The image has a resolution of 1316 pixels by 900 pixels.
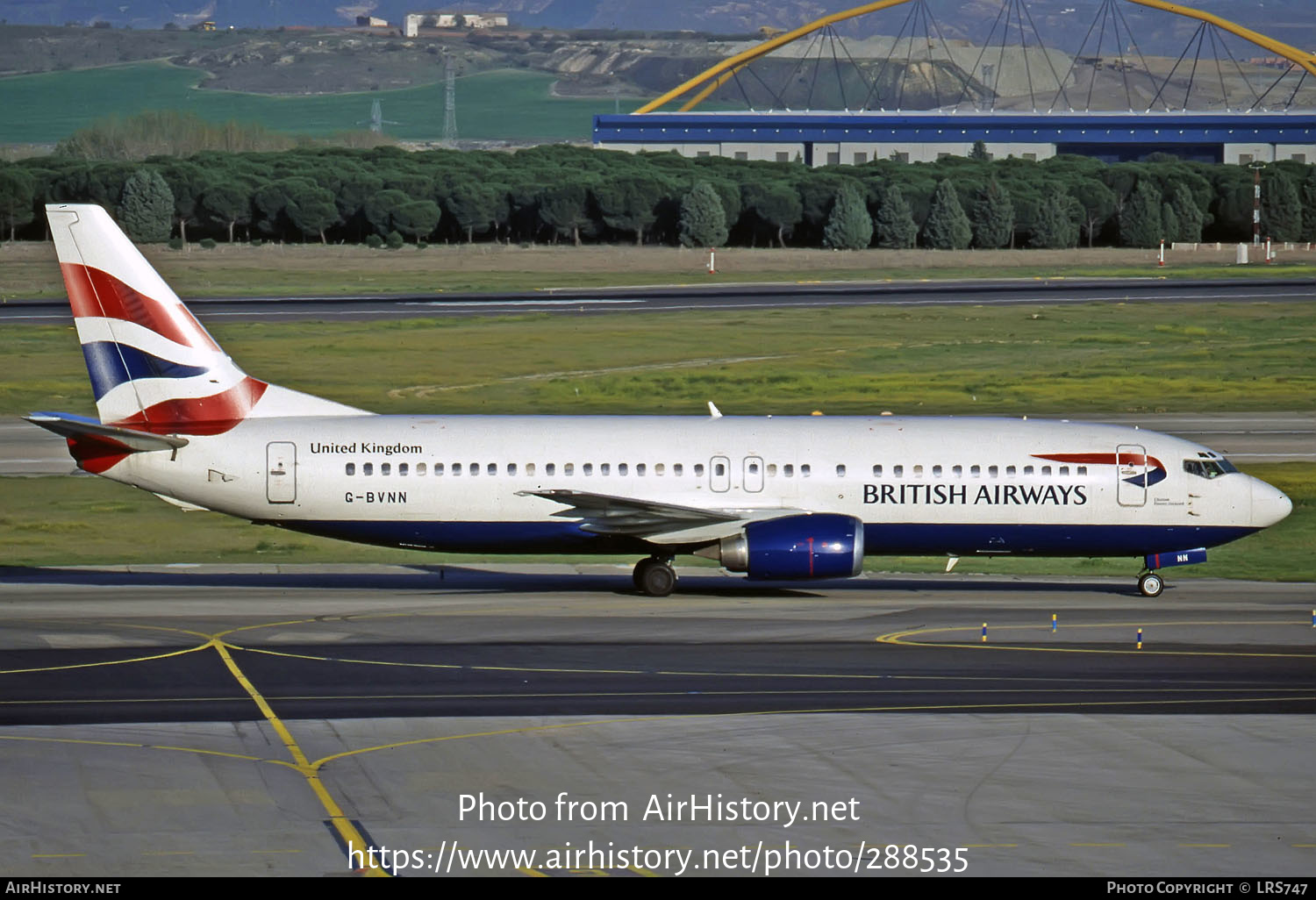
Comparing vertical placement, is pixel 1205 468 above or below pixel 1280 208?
below

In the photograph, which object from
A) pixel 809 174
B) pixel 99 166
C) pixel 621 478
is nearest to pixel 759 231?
pixel 809 174

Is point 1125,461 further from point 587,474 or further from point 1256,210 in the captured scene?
point 1256,210

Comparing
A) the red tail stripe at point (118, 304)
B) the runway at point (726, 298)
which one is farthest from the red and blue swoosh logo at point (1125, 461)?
the runway at point (726, 298)

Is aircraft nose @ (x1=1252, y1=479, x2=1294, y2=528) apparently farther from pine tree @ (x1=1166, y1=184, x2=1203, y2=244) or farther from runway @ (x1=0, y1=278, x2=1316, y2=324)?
pine tree @ (x1=1166, y1=184, x2=1203, y2=244)

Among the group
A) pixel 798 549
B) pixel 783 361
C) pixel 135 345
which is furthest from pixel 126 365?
pixel 783 361

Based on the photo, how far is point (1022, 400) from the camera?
75875mm

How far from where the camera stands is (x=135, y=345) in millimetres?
39219

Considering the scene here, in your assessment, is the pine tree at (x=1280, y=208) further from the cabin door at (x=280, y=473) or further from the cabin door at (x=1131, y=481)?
the cabin door at (x=280, y=473)

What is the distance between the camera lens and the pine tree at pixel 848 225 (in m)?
155

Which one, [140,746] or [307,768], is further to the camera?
[140,746]

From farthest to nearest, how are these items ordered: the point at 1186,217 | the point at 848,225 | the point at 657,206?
1. the point at 1186,217
2. the point at 657,206
3. the point at 848,225

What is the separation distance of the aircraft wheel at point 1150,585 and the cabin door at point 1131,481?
2.14 m

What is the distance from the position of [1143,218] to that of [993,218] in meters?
14.5
